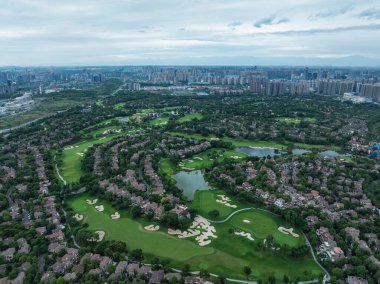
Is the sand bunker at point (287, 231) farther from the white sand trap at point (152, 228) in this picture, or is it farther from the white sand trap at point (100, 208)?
the white sand trap at point (100, 208)

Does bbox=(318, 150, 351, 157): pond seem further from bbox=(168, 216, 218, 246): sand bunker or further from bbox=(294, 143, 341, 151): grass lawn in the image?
bbox=(168, 216, 218, 246): sand bunker

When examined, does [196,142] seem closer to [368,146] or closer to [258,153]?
[258,153]

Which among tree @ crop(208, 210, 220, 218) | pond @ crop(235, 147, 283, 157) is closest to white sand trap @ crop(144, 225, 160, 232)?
tree @ crop(208, 210, 220, 218)

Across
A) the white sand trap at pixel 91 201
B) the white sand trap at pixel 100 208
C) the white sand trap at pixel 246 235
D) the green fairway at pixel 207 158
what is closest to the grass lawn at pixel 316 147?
the green fairway at pixel 207 158

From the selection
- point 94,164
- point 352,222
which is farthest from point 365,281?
point 94,164

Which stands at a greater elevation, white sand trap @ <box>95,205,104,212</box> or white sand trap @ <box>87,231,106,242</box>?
white sand trap @ <box>95,205,104,212</box>

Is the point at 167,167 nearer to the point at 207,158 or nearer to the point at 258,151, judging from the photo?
the point at 207,158
